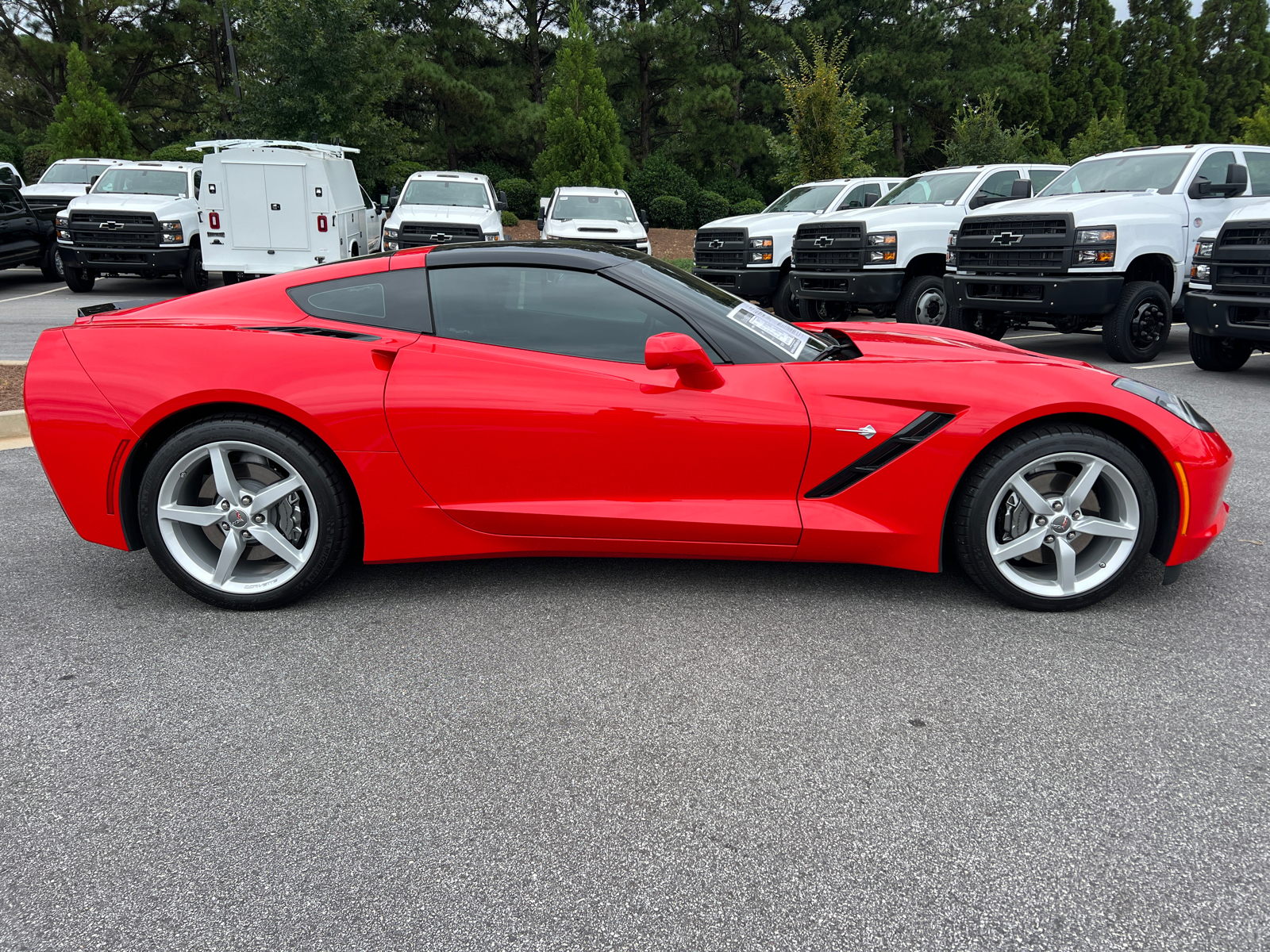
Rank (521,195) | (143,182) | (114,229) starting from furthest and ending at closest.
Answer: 1. (521,195)
2. (143,182)
3. (114,229)

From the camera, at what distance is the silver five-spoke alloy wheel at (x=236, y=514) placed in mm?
3680

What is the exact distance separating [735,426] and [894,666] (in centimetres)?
99

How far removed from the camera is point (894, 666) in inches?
129

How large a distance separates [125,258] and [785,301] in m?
10.4

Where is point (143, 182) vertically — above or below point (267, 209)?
above

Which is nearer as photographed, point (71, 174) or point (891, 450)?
point (891, 450)

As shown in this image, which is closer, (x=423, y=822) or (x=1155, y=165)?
(x=423, y=822)

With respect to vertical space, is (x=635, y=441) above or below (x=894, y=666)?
Answer: above

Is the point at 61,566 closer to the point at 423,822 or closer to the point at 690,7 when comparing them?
the point at 423,822

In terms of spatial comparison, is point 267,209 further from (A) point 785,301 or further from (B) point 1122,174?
(B) point 1122,174

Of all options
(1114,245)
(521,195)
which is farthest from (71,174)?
(1114,245)

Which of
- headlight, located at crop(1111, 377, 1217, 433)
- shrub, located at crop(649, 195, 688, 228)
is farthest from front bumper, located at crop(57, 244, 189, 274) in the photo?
shrub, located at crop(649, 195, 688, 228)

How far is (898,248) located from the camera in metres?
11.6

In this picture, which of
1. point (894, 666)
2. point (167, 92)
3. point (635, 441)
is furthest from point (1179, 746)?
point (167, 92)
